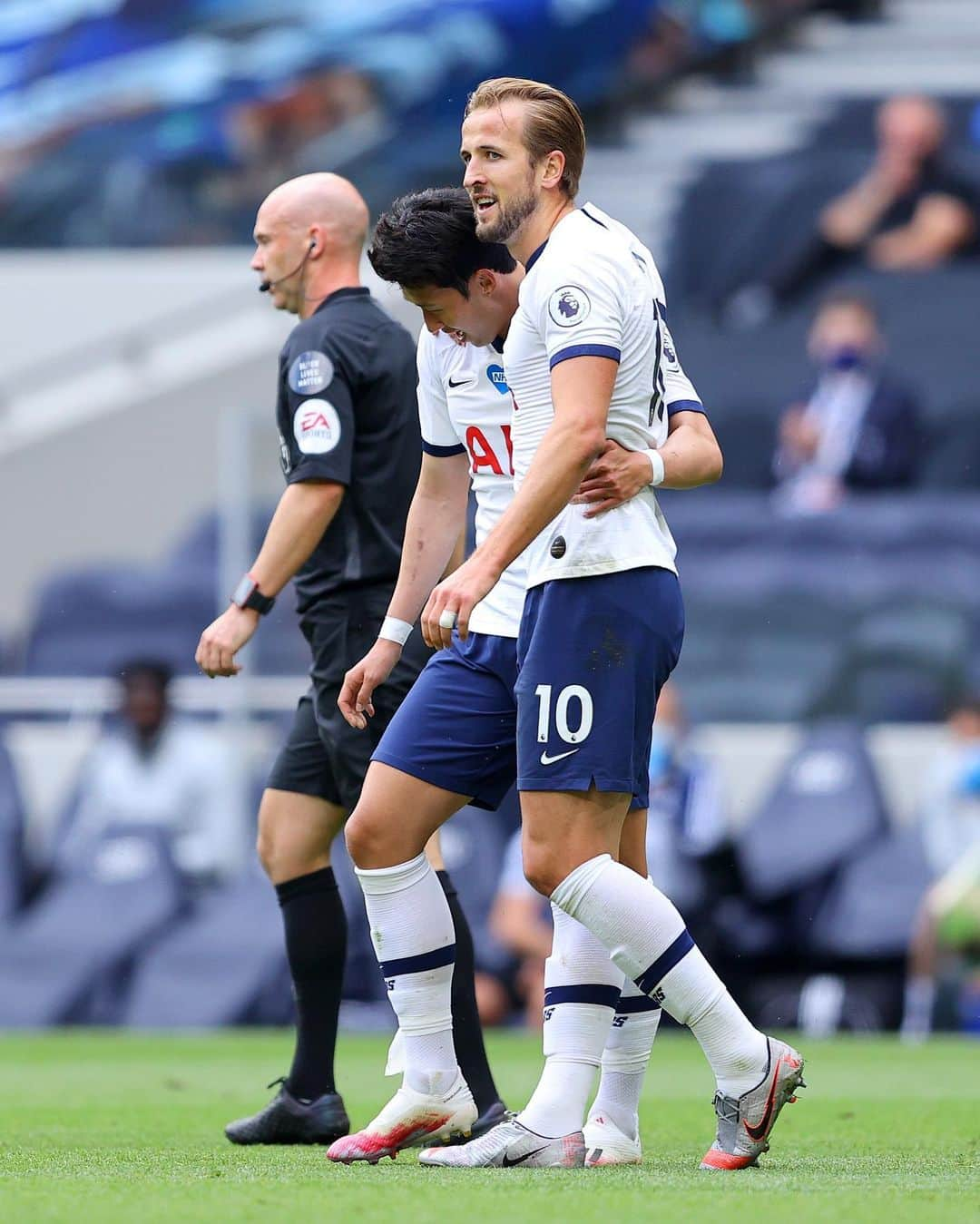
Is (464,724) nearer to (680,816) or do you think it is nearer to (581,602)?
(581,602)

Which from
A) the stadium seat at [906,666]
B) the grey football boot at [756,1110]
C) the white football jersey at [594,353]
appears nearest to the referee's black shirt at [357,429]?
the white football jersey at [594,353]

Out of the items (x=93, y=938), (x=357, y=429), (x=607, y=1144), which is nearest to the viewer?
(x=607, y=1144)

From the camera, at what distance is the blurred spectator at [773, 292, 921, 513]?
492 inches

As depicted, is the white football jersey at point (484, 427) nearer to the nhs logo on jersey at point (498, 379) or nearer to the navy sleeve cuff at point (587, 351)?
the nhs logo on jersey at point (498, 379)

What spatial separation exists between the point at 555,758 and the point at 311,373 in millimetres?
1378

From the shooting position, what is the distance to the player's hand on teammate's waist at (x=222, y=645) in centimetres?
504

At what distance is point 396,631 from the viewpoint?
4.98m

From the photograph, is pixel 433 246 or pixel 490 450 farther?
pixel 490 450

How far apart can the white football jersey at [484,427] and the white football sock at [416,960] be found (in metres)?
0.52

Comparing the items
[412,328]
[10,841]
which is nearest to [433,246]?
[10,841]

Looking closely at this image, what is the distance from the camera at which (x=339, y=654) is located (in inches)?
210

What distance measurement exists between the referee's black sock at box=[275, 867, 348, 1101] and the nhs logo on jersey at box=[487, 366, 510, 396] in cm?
126

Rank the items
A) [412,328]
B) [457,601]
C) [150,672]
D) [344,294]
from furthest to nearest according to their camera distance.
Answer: [412,328] → [150,672] → [344,294] → [457,601]

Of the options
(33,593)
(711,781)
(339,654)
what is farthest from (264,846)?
(33,593)
